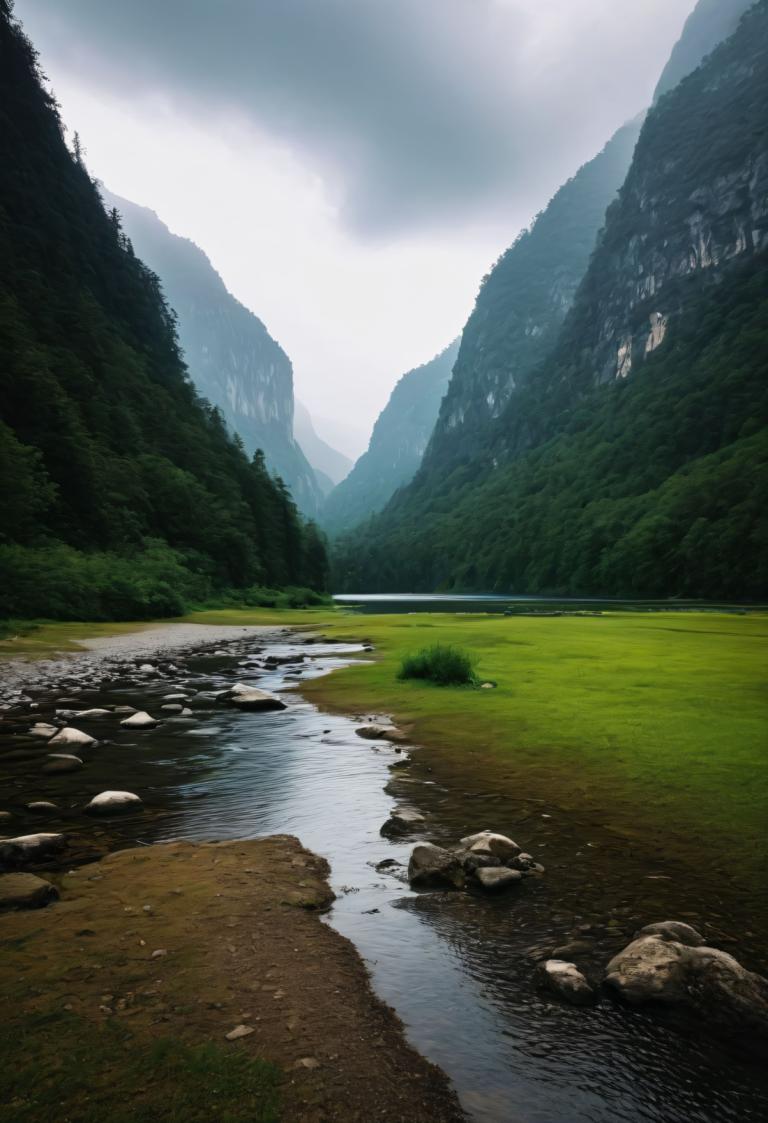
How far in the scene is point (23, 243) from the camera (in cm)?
8338

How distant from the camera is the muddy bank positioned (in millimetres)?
3127

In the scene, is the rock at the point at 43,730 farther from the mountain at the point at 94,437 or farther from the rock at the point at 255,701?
the mountain at the point at 94,437

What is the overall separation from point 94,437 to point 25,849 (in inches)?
2805

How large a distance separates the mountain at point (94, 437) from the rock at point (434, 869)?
120ft

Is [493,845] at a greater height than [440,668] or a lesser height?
lesser

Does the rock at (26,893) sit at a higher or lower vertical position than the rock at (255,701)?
higher

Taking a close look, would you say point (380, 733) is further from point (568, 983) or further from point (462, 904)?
point (568, 983)

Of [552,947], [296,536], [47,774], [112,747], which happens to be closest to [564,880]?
[552,947]

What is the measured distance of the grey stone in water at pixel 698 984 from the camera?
12.7ft

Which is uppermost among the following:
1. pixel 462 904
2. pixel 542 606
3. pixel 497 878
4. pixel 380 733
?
pixel 497 878

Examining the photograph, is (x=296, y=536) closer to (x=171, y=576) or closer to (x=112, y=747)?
(x=171, y=576)

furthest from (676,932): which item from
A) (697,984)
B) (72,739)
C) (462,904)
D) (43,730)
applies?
(43,730)

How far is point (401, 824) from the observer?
738 centimetres

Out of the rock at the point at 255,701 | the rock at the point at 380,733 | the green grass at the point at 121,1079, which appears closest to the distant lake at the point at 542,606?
the rock at the point at 255,701
